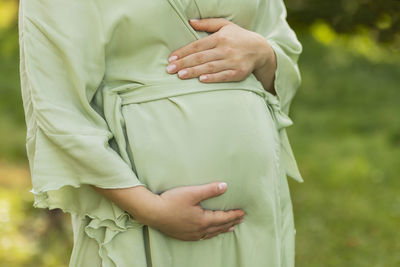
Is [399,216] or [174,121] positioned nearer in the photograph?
[174,121]

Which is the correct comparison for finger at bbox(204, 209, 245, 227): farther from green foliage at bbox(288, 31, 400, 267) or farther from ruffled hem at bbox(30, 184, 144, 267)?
green foliage at bbox(288, 31, 400, 267)

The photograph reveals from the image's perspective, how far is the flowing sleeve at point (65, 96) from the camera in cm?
176

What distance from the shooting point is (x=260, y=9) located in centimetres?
223

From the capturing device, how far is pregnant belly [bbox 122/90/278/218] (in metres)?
1.88

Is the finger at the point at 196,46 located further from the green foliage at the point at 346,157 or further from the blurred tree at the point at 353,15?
the green foliage at the point at 346,157

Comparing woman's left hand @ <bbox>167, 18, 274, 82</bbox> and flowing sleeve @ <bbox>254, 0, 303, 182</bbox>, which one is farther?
flowing sleeve @ <bbox>254, 0, 303, 182</bbox>

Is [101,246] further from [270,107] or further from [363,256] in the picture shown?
[363,256]

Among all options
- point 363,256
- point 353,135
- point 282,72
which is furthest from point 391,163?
point 282,72

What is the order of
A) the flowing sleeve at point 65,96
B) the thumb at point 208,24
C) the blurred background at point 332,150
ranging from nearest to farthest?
the flowing sleeve at point 65,96
the thumb at point 208,24
the blurred background at point 332,150

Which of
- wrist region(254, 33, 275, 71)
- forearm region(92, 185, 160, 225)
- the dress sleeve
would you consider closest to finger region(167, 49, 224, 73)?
wrist region(254, 33, 275, 71)

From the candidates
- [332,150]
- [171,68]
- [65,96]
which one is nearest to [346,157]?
[332,150]

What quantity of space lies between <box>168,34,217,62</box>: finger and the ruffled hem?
499 mm

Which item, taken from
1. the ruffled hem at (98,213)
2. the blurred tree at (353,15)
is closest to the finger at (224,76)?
the ruffled hem at (98,213)

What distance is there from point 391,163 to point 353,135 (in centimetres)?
100
